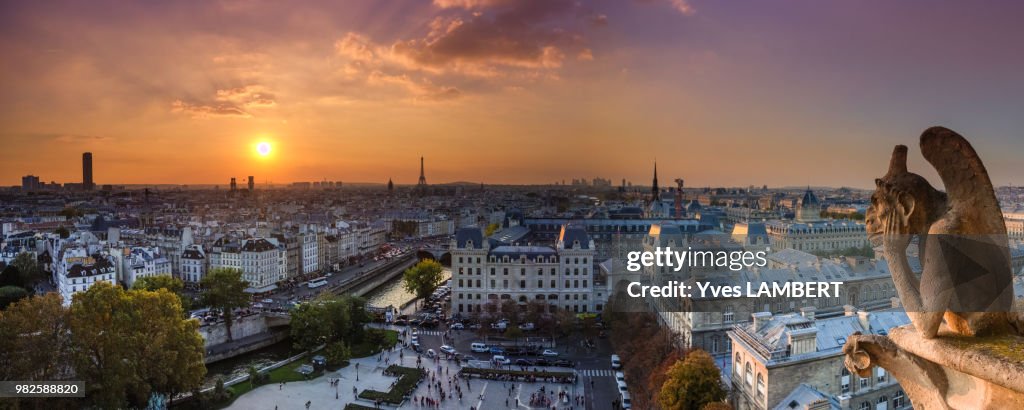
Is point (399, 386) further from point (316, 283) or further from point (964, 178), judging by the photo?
point (316, 283)

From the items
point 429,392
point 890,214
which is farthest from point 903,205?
point 429,392

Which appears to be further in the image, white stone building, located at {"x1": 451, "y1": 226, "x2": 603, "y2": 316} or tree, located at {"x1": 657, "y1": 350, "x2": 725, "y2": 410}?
white stone building, located at {"x1": 451, "y1": 226, "x2": 603, "y2": 316}

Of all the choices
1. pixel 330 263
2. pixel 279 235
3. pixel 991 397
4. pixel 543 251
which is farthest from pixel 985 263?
pixel 330 263

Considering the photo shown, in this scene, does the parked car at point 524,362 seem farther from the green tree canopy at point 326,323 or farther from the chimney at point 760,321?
the chimney at point 760,321

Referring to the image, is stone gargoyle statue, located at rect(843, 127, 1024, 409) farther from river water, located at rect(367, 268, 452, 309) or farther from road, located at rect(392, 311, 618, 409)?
river water, located at rect(367, 268, 452, 309)

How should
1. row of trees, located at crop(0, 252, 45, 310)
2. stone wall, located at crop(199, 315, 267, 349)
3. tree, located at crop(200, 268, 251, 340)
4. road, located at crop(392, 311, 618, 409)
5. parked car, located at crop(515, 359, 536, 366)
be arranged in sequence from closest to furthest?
1. road, located at crop(392, 311, 618, 409)
2. parked car, located at crop(515, 359, 536, 366)
3. stone wall, located at crop(199, 315, 267, 349)
4. tree, located at crop(200, 268, 251, 340)
5. row of trees, located at crop(0, 252, 45, 310)

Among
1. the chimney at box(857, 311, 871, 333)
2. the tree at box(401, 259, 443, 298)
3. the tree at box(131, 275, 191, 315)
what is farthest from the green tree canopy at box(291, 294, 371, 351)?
the chimney at box(857, 311, 871, 333)
